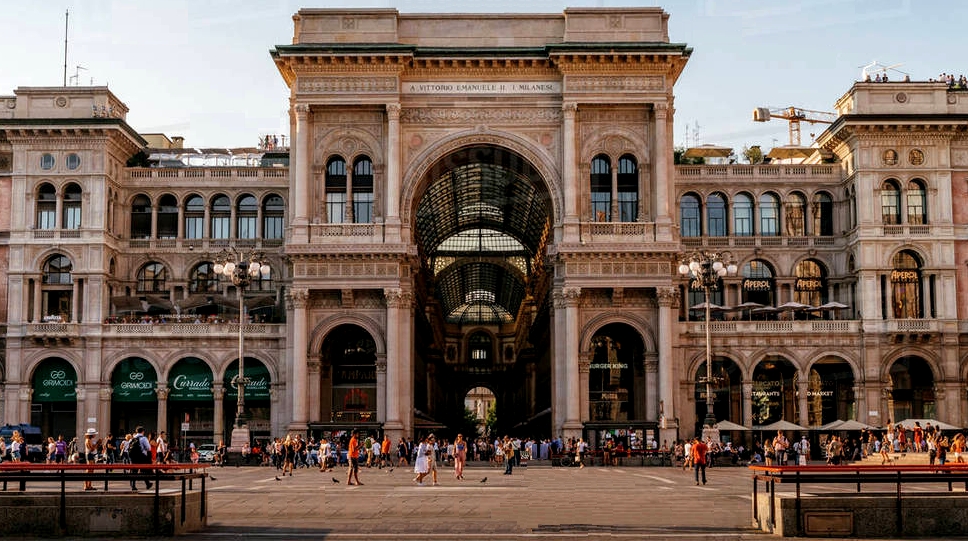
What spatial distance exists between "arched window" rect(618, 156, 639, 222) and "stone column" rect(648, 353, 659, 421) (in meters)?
8.44

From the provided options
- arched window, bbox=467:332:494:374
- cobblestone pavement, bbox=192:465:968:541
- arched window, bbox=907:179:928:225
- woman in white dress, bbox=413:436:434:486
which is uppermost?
arched window, bbox=907:179:928:225

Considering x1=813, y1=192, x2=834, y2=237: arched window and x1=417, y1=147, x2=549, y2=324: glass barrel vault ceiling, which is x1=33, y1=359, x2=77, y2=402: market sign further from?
x1=813, y1=192, x2=834, y2=237: arched window

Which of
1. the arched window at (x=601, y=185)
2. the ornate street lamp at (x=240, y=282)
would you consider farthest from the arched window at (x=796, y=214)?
the ornate street lamp at (x=240, y=282)

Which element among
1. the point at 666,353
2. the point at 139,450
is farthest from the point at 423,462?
the point at 666,353

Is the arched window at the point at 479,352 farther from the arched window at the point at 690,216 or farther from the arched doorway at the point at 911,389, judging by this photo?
the arched doorway at the point at 911,389

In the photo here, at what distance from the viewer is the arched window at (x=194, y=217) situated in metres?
84.2

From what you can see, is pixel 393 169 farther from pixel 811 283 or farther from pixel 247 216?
Answer: pixel 811 283

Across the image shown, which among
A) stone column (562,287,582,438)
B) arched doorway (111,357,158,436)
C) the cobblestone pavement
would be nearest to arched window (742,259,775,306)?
stone column (562,287,582,438)

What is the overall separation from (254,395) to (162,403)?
5.63 m

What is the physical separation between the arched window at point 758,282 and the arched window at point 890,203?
828 cm

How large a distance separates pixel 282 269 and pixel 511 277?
64.1 m

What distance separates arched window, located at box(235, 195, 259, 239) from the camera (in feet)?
276

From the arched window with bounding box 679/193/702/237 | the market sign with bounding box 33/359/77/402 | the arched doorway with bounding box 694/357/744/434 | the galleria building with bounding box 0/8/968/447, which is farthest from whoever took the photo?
the arched window with bounding box 679/193/702/237

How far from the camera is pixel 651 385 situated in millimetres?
74250
